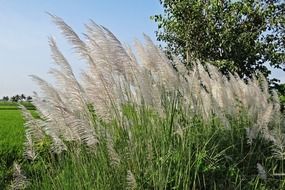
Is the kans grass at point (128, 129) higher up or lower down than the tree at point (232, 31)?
lower down

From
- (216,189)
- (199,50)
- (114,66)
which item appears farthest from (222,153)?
(199,50)

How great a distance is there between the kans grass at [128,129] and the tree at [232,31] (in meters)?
9.13

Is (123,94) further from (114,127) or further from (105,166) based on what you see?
(105,166)

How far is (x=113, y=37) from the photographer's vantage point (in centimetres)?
360

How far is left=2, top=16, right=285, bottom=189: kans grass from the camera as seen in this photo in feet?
11.6

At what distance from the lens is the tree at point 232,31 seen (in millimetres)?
13375

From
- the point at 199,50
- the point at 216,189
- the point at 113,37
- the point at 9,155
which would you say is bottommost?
the point at 216,189

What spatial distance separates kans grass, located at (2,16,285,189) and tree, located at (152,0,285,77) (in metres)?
9.13

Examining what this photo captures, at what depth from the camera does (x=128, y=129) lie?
360cm

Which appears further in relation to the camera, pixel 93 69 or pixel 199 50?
pixel 199 50

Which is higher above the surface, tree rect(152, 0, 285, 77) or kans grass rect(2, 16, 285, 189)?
tree rect(152, 0, 285, 77)

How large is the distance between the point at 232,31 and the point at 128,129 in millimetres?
10380

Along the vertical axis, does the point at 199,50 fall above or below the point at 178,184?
above

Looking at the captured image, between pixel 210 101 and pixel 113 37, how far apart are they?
143cm
